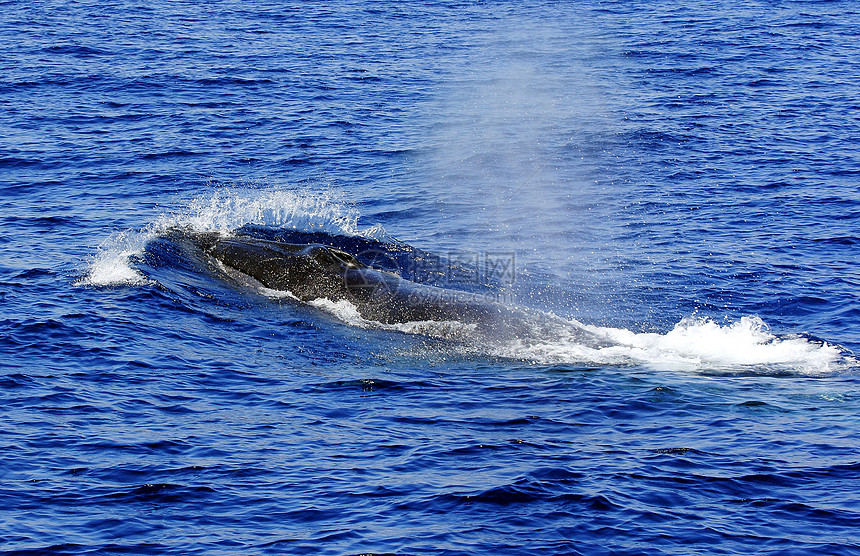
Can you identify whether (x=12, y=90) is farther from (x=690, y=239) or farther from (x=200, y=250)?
(x=690, y=239)

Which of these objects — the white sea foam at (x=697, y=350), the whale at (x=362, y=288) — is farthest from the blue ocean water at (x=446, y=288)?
the whale at (x=362, y=288)

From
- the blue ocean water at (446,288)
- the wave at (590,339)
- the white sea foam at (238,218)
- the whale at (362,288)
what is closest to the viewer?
the blue ocean water at (446,288)

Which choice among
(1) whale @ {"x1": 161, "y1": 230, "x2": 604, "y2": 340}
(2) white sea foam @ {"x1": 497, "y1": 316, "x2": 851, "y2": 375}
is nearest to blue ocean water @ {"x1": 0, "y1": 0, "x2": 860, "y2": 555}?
(2) white sea foam @ {"x1": 497, "y1": 316, "x2": 851, "y2": 375}

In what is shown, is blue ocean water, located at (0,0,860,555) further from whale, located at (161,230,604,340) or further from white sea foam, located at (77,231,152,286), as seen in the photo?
whale, located at (161,230,604,340)

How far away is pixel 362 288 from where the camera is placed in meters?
Answer: 19.3

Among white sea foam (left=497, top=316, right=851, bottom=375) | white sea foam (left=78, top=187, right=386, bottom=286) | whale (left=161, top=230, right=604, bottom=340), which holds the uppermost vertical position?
white sea foam (left=78, top=187, right=386, bottom=286)

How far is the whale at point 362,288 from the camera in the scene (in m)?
18.2

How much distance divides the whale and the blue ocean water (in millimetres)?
374

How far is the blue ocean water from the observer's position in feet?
38.2

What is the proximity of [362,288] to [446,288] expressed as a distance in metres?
2.02

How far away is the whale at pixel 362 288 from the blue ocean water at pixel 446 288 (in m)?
0.37

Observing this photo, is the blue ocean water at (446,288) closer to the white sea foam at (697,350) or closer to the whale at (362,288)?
the white sea foam at (697,350)

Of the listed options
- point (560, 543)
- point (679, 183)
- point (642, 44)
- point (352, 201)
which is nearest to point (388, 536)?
point (560, 543)

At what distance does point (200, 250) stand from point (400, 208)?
6.62 meters
